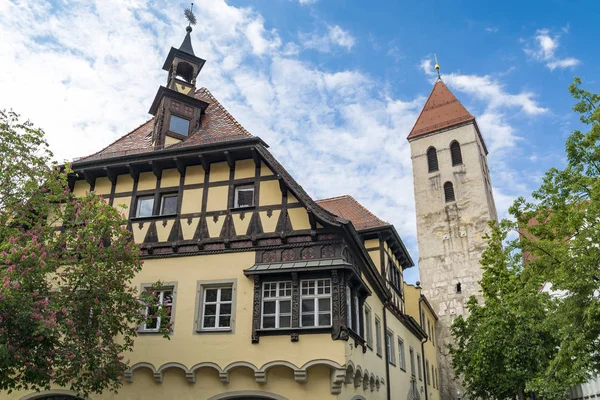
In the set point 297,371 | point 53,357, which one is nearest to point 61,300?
point 53,357

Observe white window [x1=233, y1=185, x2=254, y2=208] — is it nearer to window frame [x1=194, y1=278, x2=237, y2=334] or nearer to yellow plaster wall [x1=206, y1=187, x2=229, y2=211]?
yellow plaster wall [x1=206, y1=187, x2=229, y2=211]

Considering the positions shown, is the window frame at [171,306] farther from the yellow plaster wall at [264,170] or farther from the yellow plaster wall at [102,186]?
the yellow plaster wall at [264,170]

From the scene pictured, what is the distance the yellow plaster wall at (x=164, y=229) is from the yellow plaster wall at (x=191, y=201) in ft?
1.57

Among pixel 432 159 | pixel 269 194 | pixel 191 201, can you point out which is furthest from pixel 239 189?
pixel 432 159

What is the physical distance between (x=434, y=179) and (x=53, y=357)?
127ft

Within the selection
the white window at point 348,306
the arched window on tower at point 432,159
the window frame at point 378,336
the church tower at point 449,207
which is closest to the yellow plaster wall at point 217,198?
the white window at point 348,306

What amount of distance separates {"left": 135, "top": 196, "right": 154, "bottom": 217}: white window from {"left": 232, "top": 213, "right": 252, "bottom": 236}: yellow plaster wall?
276cm

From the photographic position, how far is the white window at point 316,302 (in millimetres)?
12789

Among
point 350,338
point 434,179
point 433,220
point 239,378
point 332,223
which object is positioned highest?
point 434,179

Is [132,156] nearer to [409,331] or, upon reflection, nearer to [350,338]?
[350,338]

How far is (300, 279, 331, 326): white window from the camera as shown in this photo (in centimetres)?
1279

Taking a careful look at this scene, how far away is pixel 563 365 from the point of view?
1127cm

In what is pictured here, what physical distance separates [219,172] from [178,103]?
382cm

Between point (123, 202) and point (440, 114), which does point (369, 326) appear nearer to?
point (123, 202)
